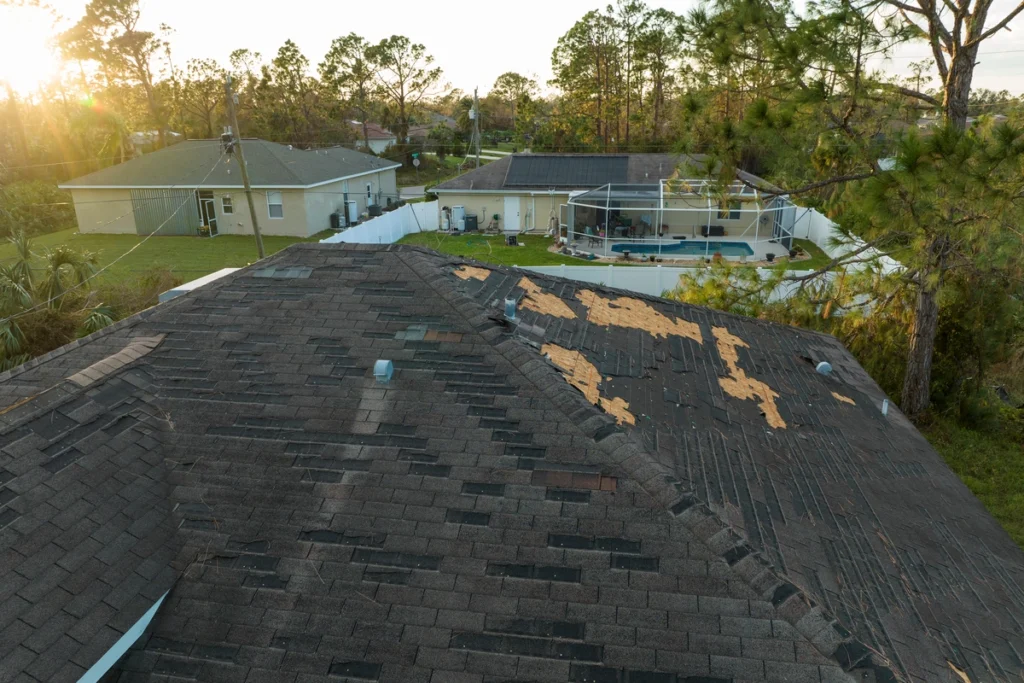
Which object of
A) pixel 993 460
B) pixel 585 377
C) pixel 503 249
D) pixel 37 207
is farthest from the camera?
pixel 37 207

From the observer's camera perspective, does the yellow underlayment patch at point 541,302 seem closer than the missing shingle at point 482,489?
No

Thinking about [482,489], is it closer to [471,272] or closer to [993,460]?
[471,272]

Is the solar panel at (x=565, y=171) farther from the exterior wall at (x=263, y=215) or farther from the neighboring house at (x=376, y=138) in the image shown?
the neighboring house at (x=376, y=138)

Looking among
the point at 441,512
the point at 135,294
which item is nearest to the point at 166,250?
the point at 135,294

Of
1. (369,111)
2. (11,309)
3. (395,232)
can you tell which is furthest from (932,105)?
(369,111)

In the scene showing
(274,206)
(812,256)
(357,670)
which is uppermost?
(357,670)

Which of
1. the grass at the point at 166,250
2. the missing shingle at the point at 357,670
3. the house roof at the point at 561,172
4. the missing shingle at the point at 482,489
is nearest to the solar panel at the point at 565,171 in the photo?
the house roof at the point at 561,172

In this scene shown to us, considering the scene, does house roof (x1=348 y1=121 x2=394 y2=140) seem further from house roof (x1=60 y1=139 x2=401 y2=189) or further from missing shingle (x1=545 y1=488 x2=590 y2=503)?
missing shingle (x1=545 y1=488 x2=590 y2=503)

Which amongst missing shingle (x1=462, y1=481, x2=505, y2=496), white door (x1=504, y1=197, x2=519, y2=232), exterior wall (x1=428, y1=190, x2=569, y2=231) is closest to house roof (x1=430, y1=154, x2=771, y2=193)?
exterior wall (x1=428, y1=190, x2=569, y2=231)
